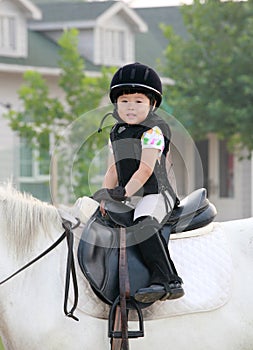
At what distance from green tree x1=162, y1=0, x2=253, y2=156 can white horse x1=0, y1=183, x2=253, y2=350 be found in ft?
55.1

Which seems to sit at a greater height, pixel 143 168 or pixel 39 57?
pixel 39 57

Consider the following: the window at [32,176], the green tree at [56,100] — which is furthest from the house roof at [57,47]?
the window at [32,176]

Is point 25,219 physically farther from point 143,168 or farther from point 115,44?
point 115,44

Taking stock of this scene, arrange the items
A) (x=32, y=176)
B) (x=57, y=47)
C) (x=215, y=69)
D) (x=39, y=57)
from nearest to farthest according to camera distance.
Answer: (x=32, y=176)
(x=39, y=57)
(x=215, y=69)
(x=57, y=47)

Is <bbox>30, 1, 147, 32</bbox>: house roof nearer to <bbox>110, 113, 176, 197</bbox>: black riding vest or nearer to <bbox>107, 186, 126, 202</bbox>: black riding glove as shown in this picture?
<bbox>110, 113, 176, 197</bbox>: black riding vest

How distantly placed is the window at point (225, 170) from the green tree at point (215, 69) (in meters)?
5.21

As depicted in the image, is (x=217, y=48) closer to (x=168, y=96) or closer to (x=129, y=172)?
(x=168, y=96)

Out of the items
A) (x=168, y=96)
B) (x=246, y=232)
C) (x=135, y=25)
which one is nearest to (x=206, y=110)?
(x=168, y=96)

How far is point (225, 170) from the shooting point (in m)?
27.8

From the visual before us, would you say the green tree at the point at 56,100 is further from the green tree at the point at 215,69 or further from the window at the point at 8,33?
the green tree at the point at 215,69

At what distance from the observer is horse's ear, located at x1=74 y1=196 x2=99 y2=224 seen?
4680 mm

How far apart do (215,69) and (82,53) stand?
3854 millimetres

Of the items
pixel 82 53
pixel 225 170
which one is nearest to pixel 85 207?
pixel 82 53

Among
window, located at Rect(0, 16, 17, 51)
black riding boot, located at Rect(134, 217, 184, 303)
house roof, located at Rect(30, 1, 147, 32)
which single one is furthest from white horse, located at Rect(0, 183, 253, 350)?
house roof, located at Rect(30, 1, 147, 32)
